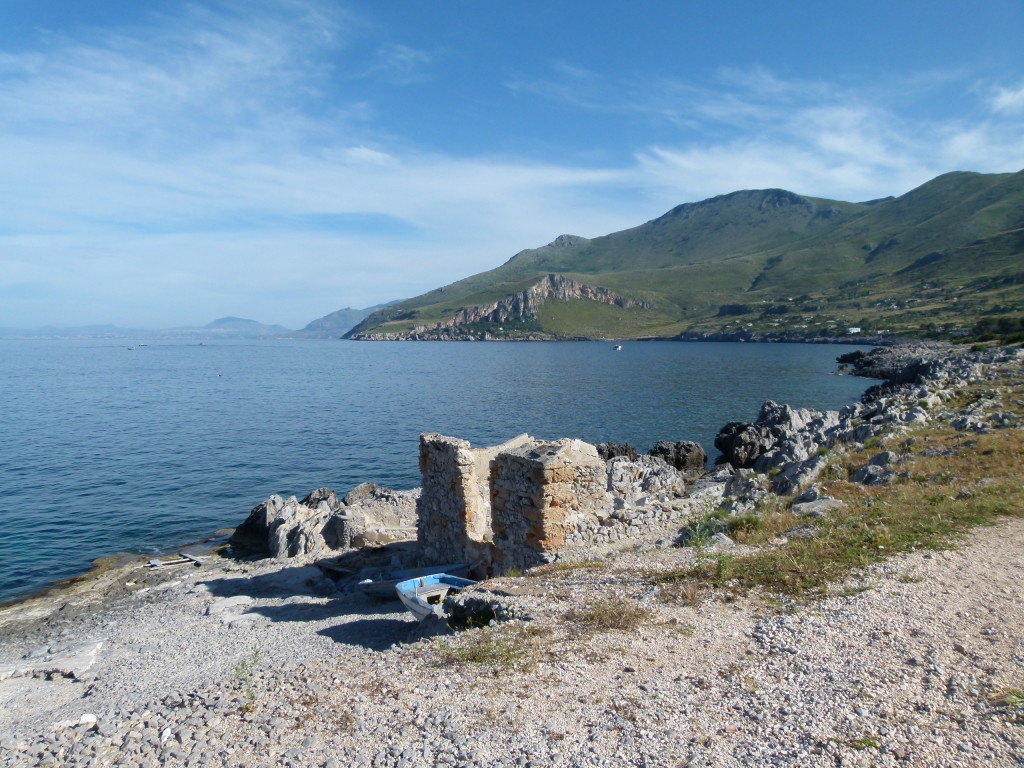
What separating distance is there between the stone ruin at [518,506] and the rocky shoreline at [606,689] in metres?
0.86

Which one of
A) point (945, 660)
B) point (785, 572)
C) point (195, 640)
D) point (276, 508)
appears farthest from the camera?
point (276, 508)

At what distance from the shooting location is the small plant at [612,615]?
30.2 ft

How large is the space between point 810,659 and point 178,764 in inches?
301

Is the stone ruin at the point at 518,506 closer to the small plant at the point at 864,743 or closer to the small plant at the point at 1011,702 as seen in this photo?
the small plant at the point at 864,743

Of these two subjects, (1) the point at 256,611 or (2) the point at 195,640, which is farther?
(1) the point at 256,611

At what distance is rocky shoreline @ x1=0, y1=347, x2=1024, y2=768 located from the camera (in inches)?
253

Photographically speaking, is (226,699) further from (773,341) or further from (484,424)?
(773,341)

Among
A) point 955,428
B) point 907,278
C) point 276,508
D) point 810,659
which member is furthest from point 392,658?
point 907,278

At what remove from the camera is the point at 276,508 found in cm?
2802

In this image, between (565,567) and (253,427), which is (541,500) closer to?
(565,567)

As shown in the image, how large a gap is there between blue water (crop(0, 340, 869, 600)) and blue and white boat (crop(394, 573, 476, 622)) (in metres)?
18.3

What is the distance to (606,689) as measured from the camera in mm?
7523

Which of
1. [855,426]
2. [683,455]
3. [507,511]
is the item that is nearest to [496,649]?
[507,511]

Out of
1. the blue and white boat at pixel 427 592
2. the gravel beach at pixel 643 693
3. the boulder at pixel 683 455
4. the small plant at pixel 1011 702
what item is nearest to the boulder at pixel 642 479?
the boulder at pixel 683 455
